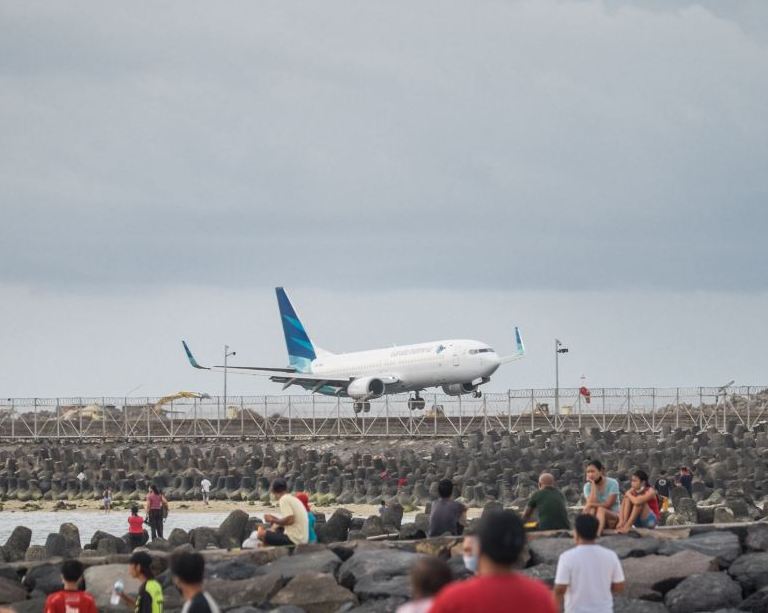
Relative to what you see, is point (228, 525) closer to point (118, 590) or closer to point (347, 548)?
point (347, 548)

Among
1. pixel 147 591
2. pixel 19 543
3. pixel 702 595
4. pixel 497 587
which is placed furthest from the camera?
pixel 19 543

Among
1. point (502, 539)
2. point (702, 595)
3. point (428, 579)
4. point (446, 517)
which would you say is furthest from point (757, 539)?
point (502, 539)

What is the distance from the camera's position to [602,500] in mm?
20281

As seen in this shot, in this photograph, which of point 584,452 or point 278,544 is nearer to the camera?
point 278,544

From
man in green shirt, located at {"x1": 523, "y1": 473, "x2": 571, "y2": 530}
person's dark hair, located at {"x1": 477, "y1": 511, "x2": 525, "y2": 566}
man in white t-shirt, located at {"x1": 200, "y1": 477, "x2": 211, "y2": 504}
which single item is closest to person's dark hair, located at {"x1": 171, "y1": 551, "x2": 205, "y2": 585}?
person's dark hair, located at {"x1": 477, "y1": 511, "x2": 525, "y2": 566}

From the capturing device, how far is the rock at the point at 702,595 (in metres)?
17.8

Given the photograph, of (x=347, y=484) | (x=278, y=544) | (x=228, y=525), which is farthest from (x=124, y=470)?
(x=278, y=544)

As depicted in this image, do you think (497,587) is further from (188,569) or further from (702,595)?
(702,595)

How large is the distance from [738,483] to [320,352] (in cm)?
5680

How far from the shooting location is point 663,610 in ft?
56.6

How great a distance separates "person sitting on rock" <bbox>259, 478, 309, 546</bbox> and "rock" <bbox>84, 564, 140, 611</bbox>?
6.21ft

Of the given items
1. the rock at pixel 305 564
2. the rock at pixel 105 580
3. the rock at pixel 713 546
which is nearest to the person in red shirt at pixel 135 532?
the rock at pixel 105 580

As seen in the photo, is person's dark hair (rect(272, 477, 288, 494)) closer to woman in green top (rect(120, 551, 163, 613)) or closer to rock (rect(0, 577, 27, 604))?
rock (rect(0, 577, 27, 604))

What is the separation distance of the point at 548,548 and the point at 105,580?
18.3 feet
